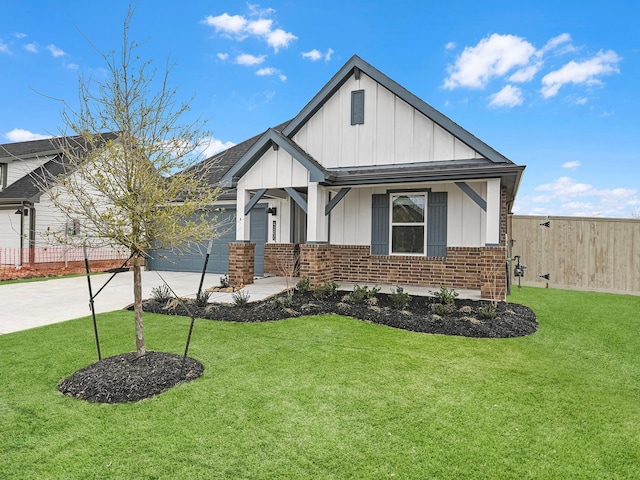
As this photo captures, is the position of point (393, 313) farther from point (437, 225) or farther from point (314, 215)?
point (437, 225)

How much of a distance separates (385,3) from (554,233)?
8.47 meters

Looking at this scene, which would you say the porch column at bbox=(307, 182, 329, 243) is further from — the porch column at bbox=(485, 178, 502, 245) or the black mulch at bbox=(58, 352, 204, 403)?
the black mulch at bbox=(58, 352, 204, 403)

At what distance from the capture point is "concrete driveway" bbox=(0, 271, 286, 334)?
7348 mm

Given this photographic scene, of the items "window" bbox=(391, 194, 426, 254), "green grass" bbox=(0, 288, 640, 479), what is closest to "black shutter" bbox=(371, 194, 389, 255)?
"window" bbox=(391, 194, 426, 254)

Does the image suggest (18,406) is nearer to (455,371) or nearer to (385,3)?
(455,371)

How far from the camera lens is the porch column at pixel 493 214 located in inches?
329

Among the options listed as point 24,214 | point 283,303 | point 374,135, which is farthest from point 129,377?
point 24,214

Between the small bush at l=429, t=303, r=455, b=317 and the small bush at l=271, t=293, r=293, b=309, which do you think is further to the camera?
the small bush at l=271, t=293, r=293, b=309

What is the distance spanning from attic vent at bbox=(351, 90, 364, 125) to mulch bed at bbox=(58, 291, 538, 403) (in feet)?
16.0

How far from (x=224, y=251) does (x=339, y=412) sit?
10939mm

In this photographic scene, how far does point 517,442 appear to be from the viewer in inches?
122

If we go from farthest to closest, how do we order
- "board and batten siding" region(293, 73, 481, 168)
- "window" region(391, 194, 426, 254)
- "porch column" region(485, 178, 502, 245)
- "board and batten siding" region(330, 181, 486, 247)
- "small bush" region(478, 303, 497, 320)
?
"window" region(391, 194, 426, 254) → "board and batten siding" region(330, 181, 486, 247) → "board and batten siding" region(293, 73, 481, 168) → "porch column" region(485, 178, 502, 245) → "small bush" region(478, 303, 497, 320)

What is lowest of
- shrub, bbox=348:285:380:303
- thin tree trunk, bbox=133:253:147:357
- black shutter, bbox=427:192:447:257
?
shrub, bbox=348:285:380:303

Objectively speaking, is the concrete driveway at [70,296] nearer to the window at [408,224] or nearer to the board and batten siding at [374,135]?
the window at [408,224]
